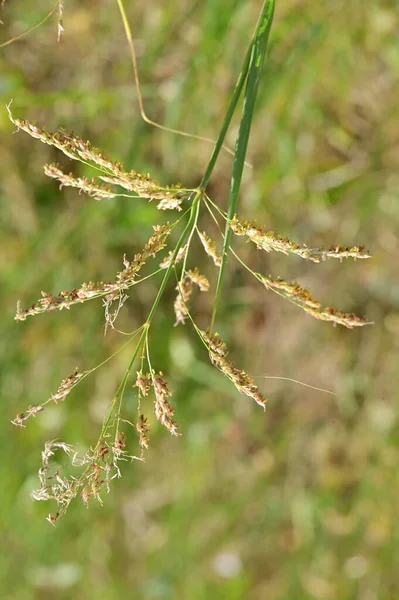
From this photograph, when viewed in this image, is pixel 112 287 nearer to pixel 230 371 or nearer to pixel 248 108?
pixel 230 371

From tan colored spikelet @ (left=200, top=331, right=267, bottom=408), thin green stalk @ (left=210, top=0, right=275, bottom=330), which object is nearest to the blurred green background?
thin green stalk @ (left=210, top=0, right=275, bottom=330)

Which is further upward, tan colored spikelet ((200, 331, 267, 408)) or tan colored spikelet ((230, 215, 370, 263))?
tan colored spikelet ((230, 215, 370, 263))

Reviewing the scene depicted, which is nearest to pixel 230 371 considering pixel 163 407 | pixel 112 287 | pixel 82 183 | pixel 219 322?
pixel 163 407

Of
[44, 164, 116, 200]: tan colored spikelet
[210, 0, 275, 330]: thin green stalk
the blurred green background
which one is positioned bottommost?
the blurred green background

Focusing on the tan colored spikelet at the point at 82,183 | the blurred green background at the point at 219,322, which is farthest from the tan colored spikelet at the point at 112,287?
the blurred green background at the point at 219,322

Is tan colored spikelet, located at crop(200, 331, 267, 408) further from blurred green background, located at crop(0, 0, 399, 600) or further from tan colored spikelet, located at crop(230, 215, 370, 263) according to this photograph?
blurred green background, located at crop(0, 0, 399, 600)

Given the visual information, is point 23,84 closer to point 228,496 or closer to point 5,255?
point 5,255

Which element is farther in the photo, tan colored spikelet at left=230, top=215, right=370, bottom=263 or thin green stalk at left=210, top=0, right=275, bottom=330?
thin green stalk at left=210, top=0, right=275, bottom=330

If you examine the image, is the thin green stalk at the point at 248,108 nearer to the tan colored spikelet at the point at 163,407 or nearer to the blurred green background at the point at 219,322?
the tan colored spikelet at the point at 163,407

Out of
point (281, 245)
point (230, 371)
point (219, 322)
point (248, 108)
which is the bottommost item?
point (219, 322)

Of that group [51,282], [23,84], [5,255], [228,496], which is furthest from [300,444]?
[23,84]
